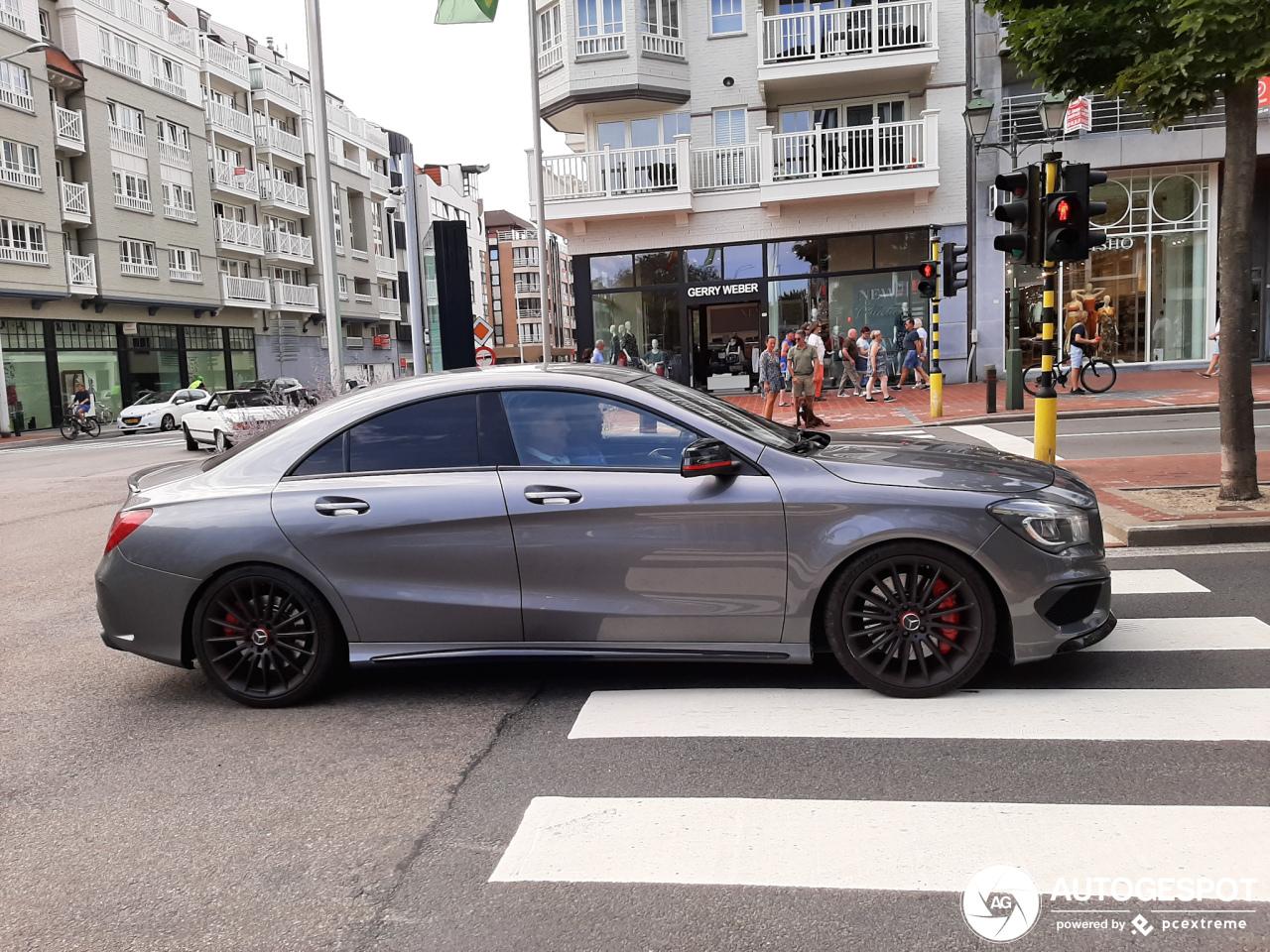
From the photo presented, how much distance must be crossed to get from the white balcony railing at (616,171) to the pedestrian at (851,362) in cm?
591

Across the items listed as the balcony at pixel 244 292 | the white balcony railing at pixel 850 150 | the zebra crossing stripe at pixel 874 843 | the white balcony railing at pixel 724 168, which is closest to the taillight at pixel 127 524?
the zebra crossing stripe at pixel 874 843

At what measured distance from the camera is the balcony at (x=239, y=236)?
45.5 metres

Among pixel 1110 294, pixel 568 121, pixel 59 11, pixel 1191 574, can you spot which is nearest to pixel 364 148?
pixel 59 11

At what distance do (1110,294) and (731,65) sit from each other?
36.5ft

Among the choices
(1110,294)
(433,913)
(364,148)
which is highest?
(364,148)

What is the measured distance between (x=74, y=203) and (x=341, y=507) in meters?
38.8

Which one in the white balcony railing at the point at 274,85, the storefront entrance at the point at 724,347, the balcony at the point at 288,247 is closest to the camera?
the storefront entrance at the point at 724,347

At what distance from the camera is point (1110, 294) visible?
25359mm

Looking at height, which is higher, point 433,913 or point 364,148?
point 364,148

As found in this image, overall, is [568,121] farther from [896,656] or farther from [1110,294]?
[896,656]

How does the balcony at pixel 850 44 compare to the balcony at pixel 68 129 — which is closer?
the balcony at pixel 850 44

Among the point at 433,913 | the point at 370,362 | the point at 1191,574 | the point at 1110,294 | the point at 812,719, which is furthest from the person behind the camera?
the point at 370,362

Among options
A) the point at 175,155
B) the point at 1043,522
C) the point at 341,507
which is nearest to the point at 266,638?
the point at 341,507

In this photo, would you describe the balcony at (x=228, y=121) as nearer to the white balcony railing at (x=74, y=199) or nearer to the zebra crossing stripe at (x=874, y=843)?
the white balcony railing at (x=74, y=199)
